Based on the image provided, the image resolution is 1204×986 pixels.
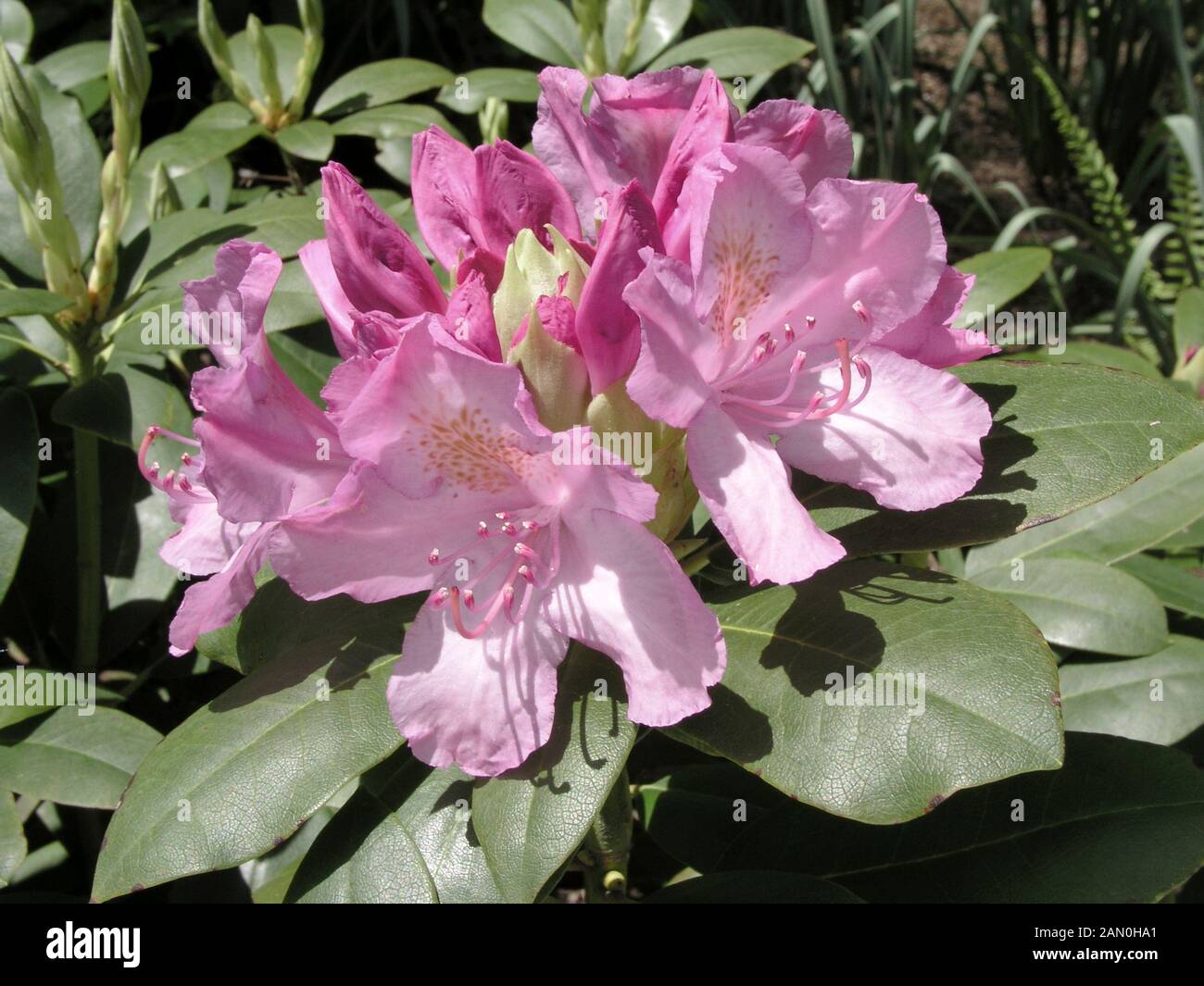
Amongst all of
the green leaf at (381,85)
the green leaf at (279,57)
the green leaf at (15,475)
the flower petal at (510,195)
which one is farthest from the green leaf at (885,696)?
the green leaf at (279,57)

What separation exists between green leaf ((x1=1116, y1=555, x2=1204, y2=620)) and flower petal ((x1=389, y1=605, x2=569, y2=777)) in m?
0.99

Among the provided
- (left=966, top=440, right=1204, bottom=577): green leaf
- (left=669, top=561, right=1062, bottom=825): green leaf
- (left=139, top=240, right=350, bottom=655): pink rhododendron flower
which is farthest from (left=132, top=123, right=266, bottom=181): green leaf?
(left=966, top=440, right=1204, bottom=577): green leaf

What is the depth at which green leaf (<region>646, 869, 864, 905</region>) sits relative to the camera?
1.12 m

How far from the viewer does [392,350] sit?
0.83 m

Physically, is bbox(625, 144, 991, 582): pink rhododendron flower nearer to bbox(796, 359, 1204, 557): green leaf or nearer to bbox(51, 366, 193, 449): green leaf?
bbox(796, 359, 1204, 557): green leaf

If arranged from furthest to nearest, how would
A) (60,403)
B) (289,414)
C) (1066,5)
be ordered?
(1066,5)
(60,403)
(289,414)

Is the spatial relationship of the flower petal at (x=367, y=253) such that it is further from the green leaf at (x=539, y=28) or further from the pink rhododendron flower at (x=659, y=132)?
the green leaf at (x=539, y=28)

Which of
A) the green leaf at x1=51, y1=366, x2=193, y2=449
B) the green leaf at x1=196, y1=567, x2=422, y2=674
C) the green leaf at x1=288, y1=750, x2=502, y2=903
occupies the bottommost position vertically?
the green leaf at x1=288, y1=750, x2=502, y2=903

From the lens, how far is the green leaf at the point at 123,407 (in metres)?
1.33

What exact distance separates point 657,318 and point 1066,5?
142 inches

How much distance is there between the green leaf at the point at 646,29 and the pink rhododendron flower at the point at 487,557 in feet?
4.04

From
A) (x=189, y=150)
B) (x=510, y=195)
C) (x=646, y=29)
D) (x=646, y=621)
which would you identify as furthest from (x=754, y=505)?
(x=646, y=29)
